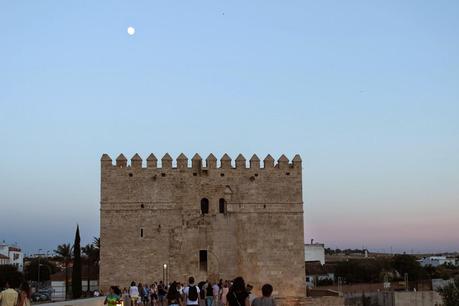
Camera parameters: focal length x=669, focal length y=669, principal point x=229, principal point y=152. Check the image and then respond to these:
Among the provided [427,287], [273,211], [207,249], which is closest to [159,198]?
[207,249]

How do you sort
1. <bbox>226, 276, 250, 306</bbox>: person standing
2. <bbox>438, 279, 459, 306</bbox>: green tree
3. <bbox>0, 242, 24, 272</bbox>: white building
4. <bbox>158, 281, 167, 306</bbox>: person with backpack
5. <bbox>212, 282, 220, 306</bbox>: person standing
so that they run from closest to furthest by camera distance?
<bbox>226, 276, 250, 306</bbox>: person standing → <bbox>212, 282, 220, 306</bbox>: person standing → <bbox>158, 281, 167, 306</bbox>: person with backpack → <bbox>438, 279, 459, 306</bbox>: green tree → <bbox>0, 242, 24, 272</bbox>: white building

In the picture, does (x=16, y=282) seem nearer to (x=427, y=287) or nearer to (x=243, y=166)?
(x=243, y=166)

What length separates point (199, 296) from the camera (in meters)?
16.5

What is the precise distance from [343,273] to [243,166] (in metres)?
39.3

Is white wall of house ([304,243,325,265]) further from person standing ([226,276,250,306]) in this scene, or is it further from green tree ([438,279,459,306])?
person standing ([226,276,250,306])

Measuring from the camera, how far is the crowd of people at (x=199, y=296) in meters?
9.95

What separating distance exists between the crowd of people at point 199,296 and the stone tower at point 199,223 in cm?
489

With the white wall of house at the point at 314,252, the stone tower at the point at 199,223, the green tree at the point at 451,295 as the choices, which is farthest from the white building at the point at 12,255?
the green tree at the point at 451,295

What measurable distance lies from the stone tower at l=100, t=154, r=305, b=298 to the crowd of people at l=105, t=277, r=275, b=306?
192 inches

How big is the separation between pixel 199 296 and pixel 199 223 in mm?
15782

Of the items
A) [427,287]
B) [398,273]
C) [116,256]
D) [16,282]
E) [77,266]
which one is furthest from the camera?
[398,273]

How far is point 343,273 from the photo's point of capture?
6869 cm

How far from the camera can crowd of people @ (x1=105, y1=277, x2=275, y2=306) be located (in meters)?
9.95

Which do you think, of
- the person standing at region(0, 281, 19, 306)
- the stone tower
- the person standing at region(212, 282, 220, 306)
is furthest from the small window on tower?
the person standing at region(0, 281, 19, 306)
